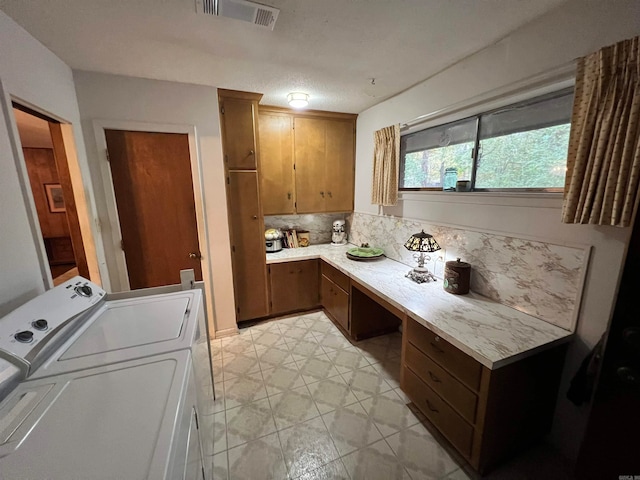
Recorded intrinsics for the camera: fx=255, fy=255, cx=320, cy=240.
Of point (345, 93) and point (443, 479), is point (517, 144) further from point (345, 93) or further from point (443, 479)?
point (443, 479)

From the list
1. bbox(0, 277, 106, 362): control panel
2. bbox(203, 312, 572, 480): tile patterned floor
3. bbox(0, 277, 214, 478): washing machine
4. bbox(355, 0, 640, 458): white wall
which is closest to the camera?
bbox(0, 277, 214, 478): washing machine

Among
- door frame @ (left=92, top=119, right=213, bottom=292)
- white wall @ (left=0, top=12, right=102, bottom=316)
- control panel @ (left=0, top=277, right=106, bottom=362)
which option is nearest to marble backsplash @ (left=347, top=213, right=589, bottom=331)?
door frame @ (left=92, top=119, right=213, bottom=292)

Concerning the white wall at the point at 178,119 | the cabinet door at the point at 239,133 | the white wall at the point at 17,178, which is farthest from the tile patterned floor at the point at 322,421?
the cabinet door at the point at 239,133

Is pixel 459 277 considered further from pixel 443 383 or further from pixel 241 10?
pixel 241 10

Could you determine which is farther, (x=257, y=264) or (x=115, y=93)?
(x=257, y=264)

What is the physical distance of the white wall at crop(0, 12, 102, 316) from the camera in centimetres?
120

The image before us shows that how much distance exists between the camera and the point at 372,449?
59.8 inches

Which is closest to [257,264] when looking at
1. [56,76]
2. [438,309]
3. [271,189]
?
[271,189]

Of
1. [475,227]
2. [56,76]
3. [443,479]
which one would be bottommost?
[443,479]

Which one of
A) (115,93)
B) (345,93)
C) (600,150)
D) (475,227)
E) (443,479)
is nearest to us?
(600,150)

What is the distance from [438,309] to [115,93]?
2905 millimetres

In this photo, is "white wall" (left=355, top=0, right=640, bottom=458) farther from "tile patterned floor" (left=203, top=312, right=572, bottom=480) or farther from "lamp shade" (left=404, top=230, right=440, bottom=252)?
"tile patterned floor" (left=203, top=312, right=572, bottom=480)

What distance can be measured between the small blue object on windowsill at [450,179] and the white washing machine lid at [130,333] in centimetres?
200

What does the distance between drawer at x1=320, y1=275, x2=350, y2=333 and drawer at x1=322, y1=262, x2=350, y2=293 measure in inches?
1.7
